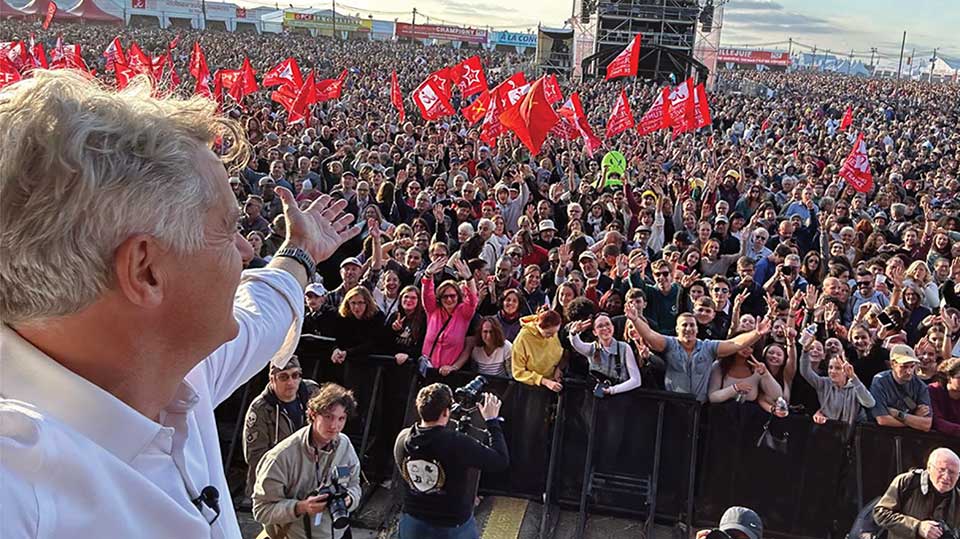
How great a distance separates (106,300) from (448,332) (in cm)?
509

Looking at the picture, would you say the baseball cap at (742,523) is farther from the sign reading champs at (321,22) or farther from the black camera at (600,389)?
the sign reading champs at (321,22)

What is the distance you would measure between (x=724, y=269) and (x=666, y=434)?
13.2 ft

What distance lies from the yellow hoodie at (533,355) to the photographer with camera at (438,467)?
1.70 meters

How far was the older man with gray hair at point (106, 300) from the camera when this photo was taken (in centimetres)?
96

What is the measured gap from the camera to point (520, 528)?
5477mm

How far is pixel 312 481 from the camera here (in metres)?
3.97

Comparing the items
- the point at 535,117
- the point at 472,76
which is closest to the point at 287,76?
the point at 472,76

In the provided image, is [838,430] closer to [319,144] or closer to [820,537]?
[820,537]

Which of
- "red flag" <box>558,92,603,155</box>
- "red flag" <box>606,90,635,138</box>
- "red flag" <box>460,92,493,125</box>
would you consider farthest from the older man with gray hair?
"red flag" <box>460,92,493,125</box>

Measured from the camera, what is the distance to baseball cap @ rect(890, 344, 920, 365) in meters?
5.40

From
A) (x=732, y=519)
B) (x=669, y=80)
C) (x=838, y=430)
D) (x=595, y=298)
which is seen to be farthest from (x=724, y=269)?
(x=669, y=80)

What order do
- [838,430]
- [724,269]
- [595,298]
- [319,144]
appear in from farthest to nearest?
[319,144], [724,269], [595,298], [838,430]

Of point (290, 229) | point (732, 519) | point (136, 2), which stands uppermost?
point (136, 2)

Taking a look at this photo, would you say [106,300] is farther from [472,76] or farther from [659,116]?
[472,76]
